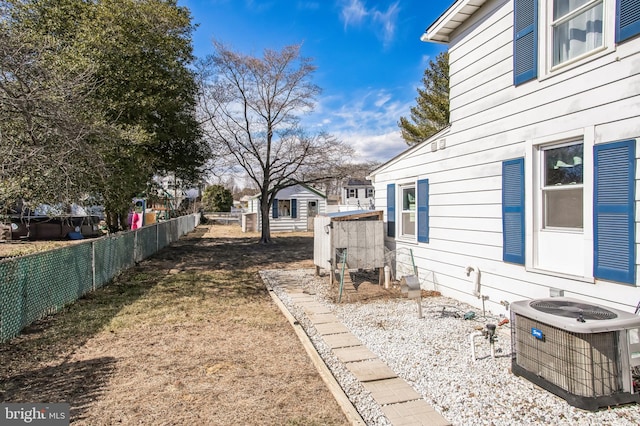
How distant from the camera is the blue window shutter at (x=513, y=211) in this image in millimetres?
4809

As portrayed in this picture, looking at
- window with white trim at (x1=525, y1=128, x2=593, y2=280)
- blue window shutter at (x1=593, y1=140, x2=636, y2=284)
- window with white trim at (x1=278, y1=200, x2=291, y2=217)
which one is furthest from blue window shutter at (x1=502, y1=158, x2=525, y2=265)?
window with white trim at (x1=278, y1=200, x2=291, y2=217)

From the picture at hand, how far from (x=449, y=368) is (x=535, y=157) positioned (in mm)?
2832

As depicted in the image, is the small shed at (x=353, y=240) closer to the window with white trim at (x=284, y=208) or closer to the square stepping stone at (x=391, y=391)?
the square stepping stone at (x=391, y=391)

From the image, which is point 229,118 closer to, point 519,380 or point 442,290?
point 442,290

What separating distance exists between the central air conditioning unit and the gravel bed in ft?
0.38

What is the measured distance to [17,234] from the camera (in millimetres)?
17219

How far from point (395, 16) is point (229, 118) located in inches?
345

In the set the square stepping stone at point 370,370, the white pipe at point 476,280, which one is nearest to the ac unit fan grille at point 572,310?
the square stepping stone at point 370,370

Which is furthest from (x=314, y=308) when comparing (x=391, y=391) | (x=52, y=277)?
(x=52, y=277)

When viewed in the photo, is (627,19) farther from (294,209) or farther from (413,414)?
(294,209)

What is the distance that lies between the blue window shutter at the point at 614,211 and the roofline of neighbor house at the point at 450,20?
3.26 metres

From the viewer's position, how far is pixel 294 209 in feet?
78.8

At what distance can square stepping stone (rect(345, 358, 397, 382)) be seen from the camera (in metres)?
3.64

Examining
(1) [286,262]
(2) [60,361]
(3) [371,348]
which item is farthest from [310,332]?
(1) [286,262]
